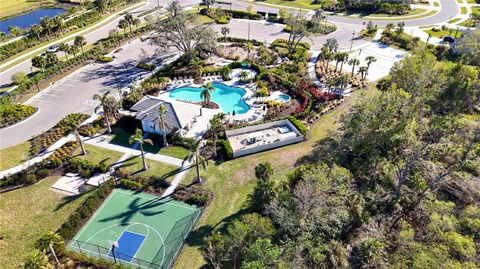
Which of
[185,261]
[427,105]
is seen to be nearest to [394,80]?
[427,105]

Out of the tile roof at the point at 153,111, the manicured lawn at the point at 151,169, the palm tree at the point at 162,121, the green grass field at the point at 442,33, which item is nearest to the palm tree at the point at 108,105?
the tile roof at the point at 153,111

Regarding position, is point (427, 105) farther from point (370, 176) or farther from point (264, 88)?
point (264, 88)

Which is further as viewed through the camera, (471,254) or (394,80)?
(394,80)

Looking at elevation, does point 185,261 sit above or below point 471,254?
below

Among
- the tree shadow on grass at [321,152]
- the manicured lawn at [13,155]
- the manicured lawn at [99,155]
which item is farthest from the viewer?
the manicured lawn at [99,155]

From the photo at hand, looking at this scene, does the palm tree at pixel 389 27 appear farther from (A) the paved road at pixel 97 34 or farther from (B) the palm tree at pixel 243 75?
(A) the paved road at pixel 97 34

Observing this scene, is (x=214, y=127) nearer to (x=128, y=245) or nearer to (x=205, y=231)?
(x=205, y=231)

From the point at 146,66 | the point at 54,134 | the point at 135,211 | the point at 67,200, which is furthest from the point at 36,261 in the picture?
the point at 146,66
